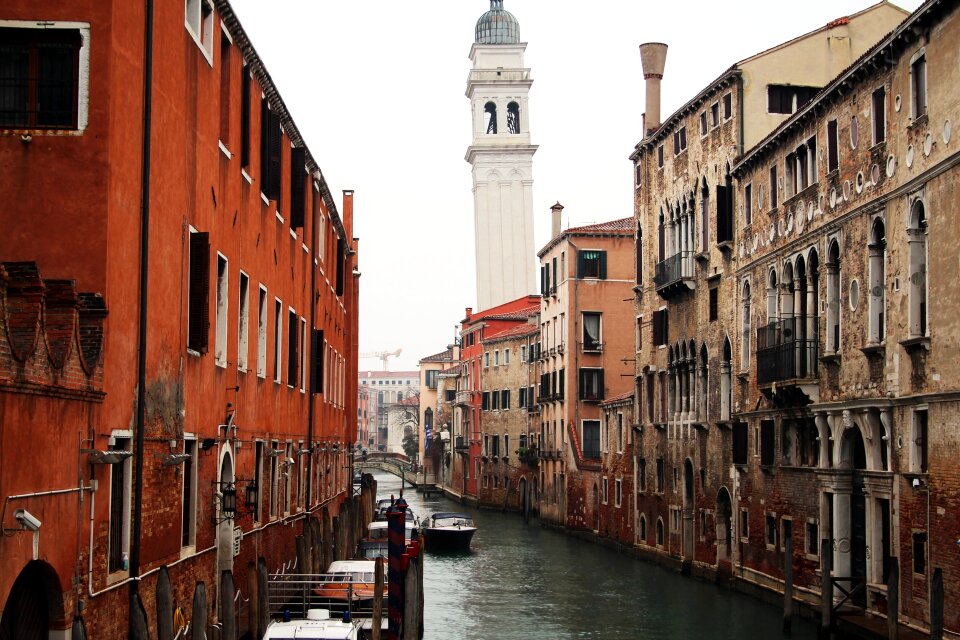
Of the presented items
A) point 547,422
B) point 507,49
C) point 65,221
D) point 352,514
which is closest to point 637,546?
point 352,514

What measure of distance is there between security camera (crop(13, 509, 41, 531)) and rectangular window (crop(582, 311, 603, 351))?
42345 millimetres

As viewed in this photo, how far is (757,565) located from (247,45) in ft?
52.5

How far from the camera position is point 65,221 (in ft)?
39.0

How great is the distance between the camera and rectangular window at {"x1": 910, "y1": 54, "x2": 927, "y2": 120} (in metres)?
19.9

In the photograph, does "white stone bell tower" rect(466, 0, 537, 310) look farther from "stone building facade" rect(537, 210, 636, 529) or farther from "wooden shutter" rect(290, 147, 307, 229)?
"wooden shutter" rect(290, 147, 307, 229)

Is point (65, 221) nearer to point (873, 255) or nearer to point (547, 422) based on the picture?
point (873, 255)

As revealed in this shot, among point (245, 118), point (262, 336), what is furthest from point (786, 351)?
point (245, 118)

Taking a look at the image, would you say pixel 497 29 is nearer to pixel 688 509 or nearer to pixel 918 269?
pixel 688 509

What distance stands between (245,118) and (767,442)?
1389 cm

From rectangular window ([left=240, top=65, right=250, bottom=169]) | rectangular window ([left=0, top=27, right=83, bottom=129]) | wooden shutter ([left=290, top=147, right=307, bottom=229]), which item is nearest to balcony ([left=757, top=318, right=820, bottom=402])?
wooden shutter ([left=290, top=147, right=307, bottom=229])

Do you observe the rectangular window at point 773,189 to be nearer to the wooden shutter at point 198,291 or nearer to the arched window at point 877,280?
the arched window at point 877,280

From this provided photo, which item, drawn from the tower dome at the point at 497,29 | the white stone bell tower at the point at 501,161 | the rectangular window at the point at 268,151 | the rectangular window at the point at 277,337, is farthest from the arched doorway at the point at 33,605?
the tower dome at the point at 497,29

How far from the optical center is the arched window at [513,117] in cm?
9962

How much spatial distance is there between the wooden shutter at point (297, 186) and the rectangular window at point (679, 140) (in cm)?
1310
